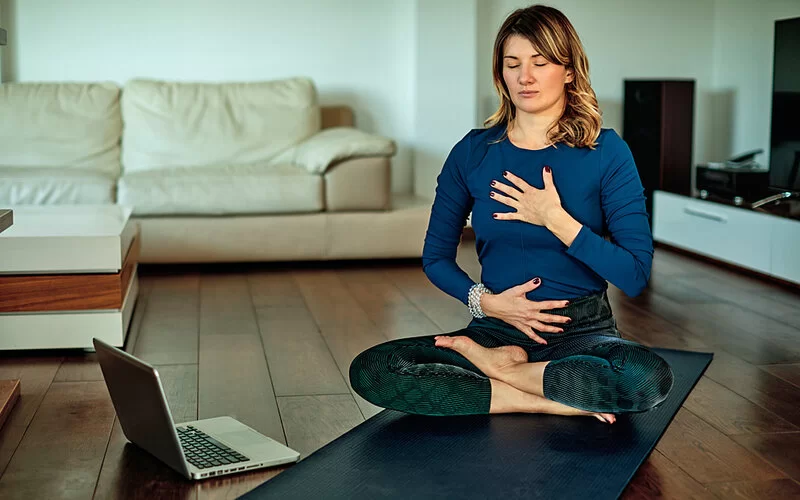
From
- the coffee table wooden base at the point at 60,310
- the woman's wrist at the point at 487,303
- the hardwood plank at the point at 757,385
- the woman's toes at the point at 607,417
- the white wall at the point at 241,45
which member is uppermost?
the white wall at the point at 241,45

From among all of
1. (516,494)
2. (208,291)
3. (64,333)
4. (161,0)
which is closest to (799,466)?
(516,494)

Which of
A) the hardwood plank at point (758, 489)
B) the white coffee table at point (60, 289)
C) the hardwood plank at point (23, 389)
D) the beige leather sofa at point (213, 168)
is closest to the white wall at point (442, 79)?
the beige leather sofa at point (213, 168)

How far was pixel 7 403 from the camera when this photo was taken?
234 centimetres

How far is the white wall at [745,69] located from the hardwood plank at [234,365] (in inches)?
120

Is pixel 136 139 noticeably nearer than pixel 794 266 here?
No

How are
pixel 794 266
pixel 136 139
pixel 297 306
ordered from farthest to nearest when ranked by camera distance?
pixel 136 139, pixel 794 266, pixel 297 306

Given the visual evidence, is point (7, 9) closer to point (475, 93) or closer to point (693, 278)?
point (475, 93)

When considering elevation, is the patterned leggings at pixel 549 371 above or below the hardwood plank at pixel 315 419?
above

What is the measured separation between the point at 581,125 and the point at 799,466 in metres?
0.84

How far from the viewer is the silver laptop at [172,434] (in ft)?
6.32

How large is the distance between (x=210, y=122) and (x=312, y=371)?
8.28ft

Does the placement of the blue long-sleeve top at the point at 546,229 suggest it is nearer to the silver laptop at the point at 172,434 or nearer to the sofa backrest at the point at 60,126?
the silver laptop at the point at 172,434

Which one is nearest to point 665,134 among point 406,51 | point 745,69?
point 745,69

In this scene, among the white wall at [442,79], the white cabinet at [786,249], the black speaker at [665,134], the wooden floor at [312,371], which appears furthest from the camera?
the white wall at [442,79]
